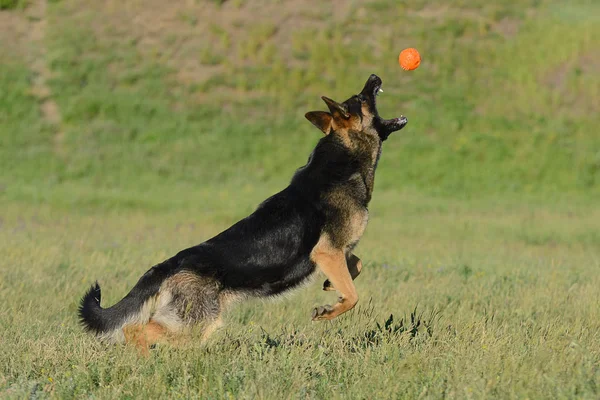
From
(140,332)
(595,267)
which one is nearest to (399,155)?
(595,267)

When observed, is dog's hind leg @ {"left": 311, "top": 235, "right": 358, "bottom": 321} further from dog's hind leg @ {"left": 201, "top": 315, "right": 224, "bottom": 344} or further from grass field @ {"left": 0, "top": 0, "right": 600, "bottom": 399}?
dog's hind leg @ {"left": 201, "top": 315, "right": 224, "bottom": 344}

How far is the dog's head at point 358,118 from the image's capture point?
684 centimetres

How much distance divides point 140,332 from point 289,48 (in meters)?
22.4

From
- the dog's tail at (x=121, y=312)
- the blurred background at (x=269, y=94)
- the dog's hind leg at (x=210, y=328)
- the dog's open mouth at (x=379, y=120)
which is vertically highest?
the dog's open mouth at (x=379, y=120)

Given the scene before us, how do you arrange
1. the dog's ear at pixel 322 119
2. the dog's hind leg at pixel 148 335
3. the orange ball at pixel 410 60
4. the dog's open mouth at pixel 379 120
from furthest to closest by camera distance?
the orange ball at pixel 410 60 < the dog's open mouth at pixel 379 120 < the dog's ear at pixel 322 119 < the dog's hind leg at pixel 148 335

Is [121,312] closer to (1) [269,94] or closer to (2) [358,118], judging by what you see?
(2) [358,118]

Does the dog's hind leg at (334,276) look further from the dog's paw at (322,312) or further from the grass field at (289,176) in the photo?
the grass field at (289,176)

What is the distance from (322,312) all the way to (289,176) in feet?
51.8

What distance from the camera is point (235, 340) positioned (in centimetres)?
616

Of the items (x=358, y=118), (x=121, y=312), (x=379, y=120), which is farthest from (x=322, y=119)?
(x=121, y=312)

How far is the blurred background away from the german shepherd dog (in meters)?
11.3

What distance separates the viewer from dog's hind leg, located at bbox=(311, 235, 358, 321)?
20.3 feet

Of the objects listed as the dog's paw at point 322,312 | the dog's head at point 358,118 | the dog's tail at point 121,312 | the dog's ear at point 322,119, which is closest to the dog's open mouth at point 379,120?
the dog's head at point 358,118

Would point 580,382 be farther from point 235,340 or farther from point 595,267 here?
point 595,267
